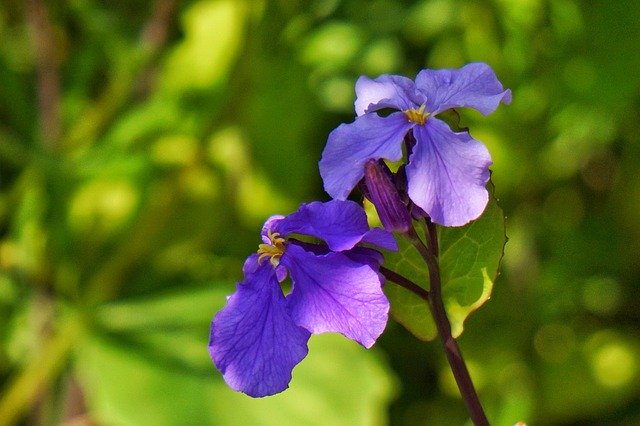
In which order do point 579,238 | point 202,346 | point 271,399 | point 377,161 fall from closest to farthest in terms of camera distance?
point 377,161, point 271,399, point 202,346, point 579,238

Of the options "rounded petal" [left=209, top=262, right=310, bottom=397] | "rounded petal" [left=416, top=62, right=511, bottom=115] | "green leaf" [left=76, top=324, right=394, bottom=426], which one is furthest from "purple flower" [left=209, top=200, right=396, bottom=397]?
"green leaf" [left=76, top=324, right=394, bottom=426]

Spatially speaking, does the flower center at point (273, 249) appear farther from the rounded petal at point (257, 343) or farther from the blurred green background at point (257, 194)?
the blurred green background at point (257, 194)

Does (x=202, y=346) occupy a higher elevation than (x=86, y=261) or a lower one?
lower

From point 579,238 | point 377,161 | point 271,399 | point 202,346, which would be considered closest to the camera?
point 377,161

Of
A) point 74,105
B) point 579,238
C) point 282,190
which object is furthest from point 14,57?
point 579,238

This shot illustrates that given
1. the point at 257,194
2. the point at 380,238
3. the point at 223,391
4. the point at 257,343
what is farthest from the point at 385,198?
the point at 257,194

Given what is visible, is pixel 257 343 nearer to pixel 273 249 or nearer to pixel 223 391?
pixel 273 249

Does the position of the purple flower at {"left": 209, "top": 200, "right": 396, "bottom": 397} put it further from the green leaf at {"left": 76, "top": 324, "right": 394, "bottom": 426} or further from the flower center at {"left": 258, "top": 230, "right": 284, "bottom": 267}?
the green leaf at {"left": 76, "top": 324, "right": 394, "bottom": 426}

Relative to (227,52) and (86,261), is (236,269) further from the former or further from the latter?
(227,52)
